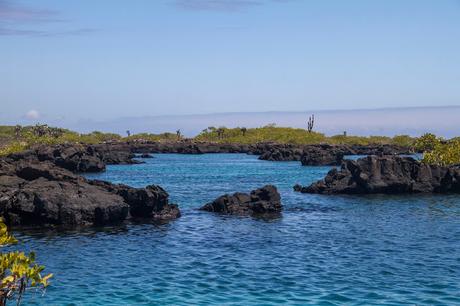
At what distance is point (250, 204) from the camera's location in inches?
2576

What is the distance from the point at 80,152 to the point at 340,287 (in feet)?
372

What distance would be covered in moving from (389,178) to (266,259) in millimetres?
49551

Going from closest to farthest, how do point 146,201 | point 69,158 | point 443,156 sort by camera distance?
1. point 146,201
2. point 443,156
3. point 69,158

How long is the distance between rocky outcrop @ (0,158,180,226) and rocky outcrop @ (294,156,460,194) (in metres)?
34.3

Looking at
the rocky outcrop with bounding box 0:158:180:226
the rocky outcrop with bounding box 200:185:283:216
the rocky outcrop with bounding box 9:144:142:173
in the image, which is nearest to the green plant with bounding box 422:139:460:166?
the rocky outcrop with bounding box 200:185:283:216

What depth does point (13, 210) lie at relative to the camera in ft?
180

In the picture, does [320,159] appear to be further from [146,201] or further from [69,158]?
[146,201]

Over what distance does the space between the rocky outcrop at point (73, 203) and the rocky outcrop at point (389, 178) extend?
34.3 m

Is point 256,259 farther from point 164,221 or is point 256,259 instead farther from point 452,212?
point 452,212

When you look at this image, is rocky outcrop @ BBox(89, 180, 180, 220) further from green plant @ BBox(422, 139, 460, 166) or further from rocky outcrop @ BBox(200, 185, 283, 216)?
green plant @ BBox(422, 139, 460, 166)

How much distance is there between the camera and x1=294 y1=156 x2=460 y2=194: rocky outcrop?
84938 millimetres

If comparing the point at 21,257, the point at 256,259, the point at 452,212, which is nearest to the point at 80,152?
the point at 452,212

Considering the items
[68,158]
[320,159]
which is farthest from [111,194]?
[320,159]

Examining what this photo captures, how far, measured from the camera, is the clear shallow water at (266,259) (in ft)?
103
